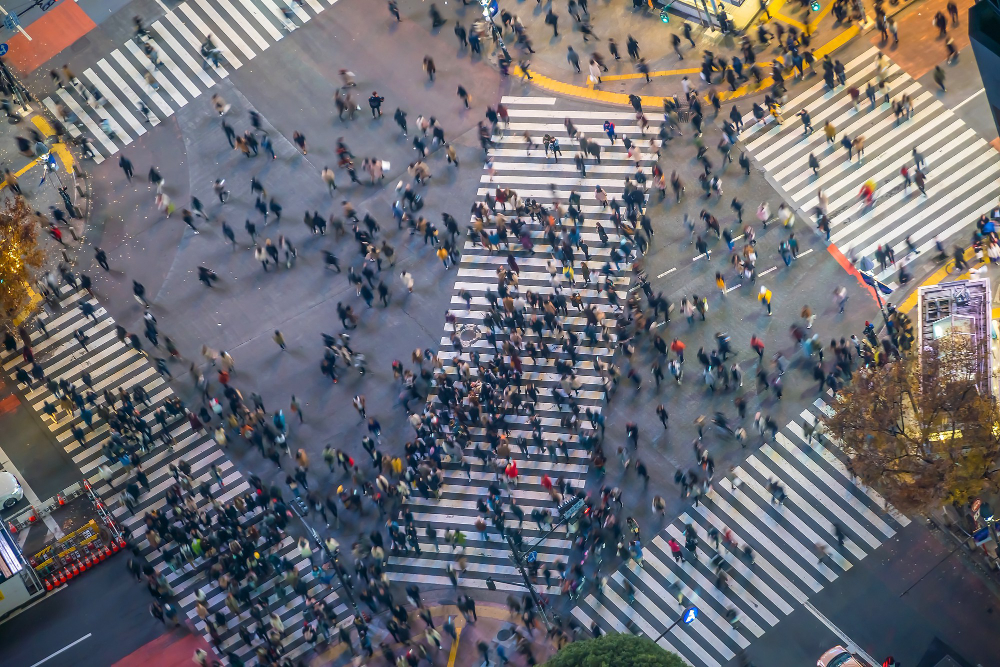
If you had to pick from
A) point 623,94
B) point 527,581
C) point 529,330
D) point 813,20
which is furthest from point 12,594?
point 813,20

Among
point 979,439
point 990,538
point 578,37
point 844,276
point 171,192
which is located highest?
point 171,192

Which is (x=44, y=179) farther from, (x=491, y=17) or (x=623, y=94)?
(x=623, y=94)

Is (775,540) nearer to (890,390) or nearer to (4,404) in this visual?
(890,390)

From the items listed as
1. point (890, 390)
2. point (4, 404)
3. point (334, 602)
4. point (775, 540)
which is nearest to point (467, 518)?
point (334, 602)

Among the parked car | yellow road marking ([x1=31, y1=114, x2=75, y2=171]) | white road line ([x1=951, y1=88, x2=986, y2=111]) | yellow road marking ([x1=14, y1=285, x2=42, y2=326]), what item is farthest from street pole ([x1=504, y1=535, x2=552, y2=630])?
yellow road marking ([x1=31, y1=114, x2=75, y2=171])

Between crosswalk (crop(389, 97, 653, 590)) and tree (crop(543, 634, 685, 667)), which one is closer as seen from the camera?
tree (crop(543, 634, 685, 667))

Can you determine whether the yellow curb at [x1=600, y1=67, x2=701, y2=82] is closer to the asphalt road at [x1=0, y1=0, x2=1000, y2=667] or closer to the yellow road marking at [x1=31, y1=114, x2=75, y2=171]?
the asphalt road at [x1=0, y1=0, x2=1000, y2=667]

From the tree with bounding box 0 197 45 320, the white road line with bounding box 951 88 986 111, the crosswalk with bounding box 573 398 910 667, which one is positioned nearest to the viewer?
the crosswalk with bounding box 573 398 910 667
